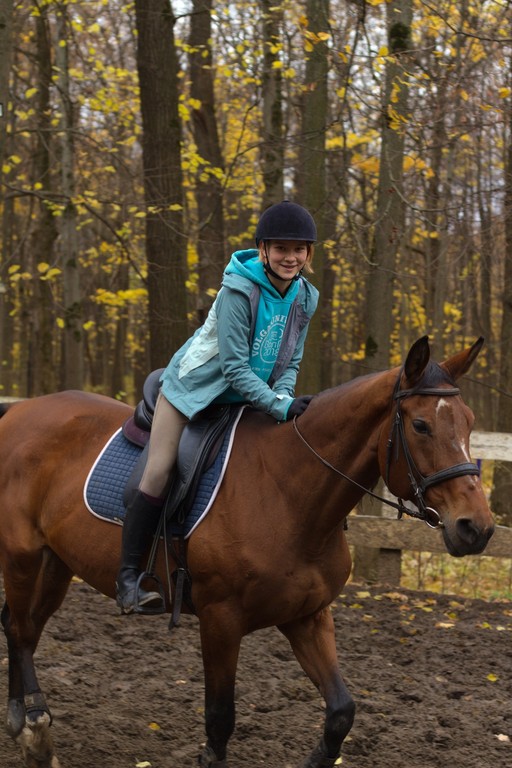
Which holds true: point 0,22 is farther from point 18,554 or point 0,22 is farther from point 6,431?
point 18,554

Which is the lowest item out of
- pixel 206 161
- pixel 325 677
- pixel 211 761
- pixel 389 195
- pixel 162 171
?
pixel 211 761

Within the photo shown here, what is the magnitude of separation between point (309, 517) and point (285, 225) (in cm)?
135

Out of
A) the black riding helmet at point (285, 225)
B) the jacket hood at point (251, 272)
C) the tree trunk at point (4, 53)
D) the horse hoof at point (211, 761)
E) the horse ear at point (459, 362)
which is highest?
the tree trunk at point (4, 53)

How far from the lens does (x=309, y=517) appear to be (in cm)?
407

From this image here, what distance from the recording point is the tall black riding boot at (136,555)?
4.30 meters

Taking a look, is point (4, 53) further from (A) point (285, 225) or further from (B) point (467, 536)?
(B) point (467, 536)

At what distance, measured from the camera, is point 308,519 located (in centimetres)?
407

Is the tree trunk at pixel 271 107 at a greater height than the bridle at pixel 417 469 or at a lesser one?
greater

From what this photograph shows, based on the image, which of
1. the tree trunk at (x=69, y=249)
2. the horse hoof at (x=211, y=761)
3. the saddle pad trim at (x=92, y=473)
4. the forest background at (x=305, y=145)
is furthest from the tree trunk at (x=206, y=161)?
the horse hoof at (x=211, y=761)

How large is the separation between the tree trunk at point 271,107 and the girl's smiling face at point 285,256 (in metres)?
6.62

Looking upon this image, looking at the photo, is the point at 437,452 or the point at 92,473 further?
the point at 92,473

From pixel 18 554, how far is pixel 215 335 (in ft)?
6.33

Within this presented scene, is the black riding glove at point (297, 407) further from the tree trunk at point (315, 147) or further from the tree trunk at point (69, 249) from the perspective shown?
the tree trunk at point (69, 249)

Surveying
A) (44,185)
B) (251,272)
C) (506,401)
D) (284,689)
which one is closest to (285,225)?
(251,272)
